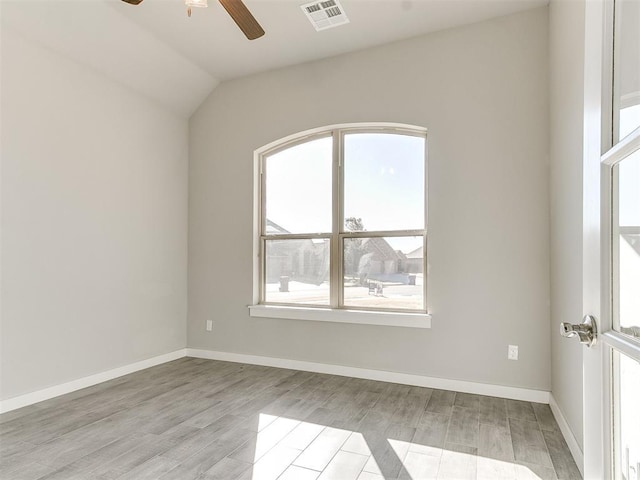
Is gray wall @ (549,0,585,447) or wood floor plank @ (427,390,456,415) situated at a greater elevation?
gray wall @ (549,0,585,447)

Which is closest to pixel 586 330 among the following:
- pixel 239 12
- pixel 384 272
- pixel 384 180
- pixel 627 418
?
pixel 627 418

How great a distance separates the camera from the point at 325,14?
322 cm

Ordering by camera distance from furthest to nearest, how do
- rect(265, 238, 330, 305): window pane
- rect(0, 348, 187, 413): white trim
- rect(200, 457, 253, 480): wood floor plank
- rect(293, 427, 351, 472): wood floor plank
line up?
rect(265, 238, 330, 305): window pane, rect(0, 348, 187, 413): white trim, rect(293, 427, 351, 472): wood floor plank, rect(200, 457, 253, 480): wood floor plank

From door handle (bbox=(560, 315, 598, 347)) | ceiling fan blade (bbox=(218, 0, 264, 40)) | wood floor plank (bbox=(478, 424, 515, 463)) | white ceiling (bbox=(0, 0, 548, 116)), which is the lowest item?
wood floor plank (bbox=(478, 424, 515, 463))

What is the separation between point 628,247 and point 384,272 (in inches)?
117

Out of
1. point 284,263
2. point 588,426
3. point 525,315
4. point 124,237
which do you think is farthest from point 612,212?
point 124,237

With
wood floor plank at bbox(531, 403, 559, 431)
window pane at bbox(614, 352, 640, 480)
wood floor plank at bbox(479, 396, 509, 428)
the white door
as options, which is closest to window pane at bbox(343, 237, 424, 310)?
wood floor plank at bbox(479, 396, 509, 428)

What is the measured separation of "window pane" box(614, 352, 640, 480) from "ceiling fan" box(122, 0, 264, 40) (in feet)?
7.75

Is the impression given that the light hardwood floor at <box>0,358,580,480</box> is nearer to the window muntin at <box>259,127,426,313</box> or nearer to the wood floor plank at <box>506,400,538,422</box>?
the wood floor plank at <box>506,400,538,422</box>

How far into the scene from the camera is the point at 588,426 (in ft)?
3.10

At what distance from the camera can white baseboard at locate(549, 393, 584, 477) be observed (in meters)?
2.10

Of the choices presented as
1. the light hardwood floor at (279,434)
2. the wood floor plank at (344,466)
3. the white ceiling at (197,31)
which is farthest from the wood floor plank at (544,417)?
the white ceiling at (197,31)

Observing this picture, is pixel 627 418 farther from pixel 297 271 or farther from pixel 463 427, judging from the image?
pixel 297 271

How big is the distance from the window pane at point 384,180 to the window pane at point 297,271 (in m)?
0.45
